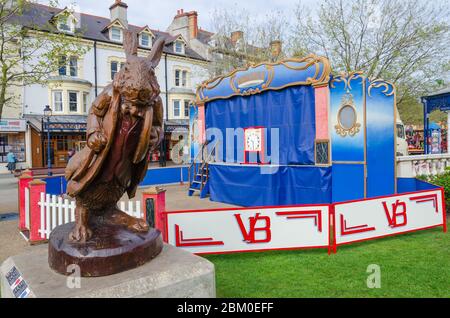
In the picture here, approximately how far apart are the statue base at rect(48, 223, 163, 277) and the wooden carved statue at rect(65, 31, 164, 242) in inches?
5.4

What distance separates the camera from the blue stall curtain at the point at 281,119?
30.5 feet

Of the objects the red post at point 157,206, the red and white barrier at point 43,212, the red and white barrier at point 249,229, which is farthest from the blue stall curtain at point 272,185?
the red post at point 157,206

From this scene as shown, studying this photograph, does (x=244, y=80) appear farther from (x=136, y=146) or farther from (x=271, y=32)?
(x=271, y=32)

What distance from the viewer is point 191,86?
34.5 m

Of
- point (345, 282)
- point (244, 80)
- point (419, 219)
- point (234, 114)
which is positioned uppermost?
point (244, 80)

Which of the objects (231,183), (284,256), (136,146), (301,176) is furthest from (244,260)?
(231,183)

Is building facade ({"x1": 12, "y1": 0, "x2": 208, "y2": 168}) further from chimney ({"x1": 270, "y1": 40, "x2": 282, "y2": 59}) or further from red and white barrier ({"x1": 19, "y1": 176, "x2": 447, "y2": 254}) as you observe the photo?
red and white barrier ({"x1": 19, "y1": 176, "x2": 447, "y2": 254})

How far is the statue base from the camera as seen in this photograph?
2.96 meters

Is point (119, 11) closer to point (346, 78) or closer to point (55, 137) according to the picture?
point (55, 137)

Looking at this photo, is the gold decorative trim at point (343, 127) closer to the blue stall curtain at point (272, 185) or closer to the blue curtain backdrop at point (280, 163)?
the blue curtain backdrop at point (280, 163)

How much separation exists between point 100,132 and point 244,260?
11.8 feet

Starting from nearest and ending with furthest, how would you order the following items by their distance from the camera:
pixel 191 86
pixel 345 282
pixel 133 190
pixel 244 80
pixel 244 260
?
pixel 133 190 < pixel 345 282 < pixel 244 260 < pixel 244 80 < pixel 191 86

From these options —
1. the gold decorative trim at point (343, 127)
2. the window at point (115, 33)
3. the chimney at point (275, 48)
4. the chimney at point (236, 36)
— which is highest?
the window at point (115, 33)

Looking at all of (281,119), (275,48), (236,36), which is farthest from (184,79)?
(281,119)
